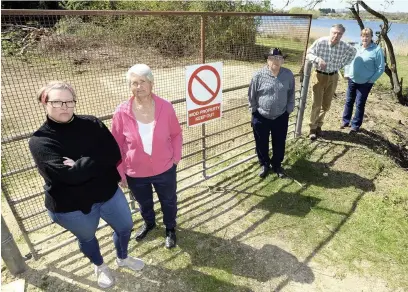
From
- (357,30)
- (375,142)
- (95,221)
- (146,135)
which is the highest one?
(146,135)

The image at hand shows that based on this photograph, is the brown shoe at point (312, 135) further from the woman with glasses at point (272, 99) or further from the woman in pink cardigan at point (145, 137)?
the woman in pink cardigan at point (145, 137)

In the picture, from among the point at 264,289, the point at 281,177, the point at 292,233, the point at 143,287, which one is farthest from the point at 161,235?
the point at 281,177

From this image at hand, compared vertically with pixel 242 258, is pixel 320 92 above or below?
above

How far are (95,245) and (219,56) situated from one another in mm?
2946

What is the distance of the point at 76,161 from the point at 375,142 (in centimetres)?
571

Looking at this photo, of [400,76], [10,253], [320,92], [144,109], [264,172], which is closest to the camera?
[144,109]

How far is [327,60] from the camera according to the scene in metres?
5.35

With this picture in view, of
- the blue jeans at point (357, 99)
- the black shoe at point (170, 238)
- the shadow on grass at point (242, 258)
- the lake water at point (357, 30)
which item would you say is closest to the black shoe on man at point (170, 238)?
the black shoe at point (170, 238)

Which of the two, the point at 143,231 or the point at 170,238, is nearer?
the point at 170,238

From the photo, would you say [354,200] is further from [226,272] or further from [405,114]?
[405,114]

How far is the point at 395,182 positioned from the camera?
4.84 metres

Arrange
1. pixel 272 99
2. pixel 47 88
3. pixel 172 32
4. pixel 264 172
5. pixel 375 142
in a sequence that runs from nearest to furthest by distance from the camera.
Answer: pixel 47 88 → pixel 172 32 → pixel 272 99 → pixel 264 172 → pixel 375 142

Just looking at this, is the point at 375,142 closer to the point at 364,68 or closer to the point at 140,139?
the point at 364,68

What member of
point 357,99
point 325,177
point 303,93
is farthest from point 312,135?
point 325,177
